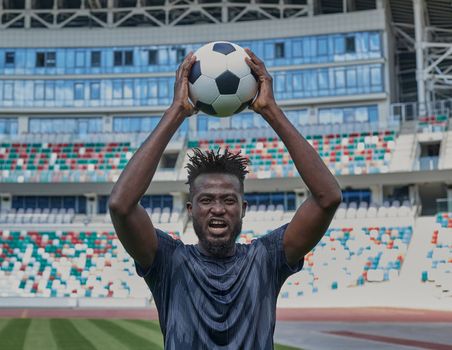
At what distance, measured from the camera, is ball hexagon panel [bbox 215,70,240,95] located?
449 cm

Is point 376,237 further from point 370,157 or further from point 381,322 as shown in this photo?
point 381,322

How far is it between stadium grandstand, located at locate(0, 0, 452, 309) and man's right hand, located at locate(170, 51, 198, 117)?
97.4 ft

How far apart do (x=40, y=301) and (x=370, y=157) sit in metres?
21.8

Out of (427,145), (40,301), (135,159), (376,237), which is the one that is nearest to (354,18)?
(427,145)

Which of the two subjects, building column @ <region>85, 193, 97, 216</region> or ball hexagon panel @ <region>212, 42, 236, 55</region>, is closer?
ball hexagon panel @ <region>212, 42, 236, 55</region>

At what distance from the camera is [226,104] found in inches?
189

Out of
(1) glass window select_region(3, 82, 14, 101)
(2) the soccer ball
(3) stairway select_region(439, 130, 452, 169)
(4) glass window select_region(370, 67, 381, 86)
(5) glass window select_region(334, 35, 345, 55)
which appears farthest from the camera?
(1) glass window select_region(3, 82, 14, 101)

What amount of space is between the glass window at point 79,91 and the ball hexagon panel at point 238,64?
168 feet

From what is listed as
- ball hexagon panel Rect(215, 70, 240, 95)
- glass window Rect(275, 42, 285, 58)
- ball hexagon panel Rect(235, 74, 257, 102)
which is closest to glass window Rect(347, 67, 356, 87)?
glass window Rect(275, 42, 285, 58)

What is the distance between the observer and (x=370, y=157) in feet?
145

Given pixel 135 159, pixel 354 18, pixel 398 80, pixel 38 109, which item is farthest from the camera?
pixel 398 80

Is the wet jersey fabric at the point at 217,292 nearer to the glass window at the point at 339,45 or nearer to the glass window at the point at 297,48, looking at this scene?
the glass window at the point at 339,45

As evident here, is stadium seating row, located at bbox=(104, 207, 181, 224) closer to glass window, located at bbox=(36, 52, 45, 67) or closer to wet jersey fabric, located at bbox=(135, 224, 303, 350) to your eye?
glass window, located at bbox=(36, 52, 45, 67)

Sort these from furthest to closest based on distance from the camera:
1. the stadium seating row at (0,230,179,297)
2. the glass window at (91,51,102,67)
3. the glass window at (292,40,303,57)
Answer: the glass window at (91,51,102,67) → the glass window at (292,40,303,57) → the stadium seating row at (0,230,179,297)
